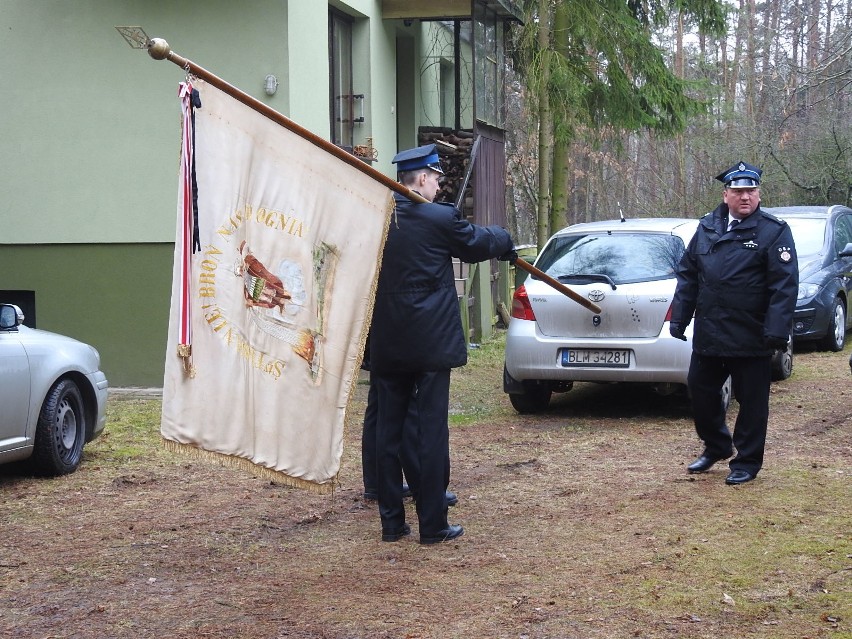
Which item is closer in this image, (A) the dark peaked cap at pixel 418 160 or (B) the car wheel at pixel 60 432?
(A) the dark peaked cap at pixel 418 160

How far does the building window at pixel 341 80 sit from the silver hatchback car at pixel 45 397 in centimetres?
682

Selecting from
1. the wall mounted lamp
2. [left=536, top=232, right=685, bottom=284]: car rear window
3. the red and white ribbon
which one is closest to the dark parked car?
[left=536, top=232, right=685, bottom=284]: car rear window

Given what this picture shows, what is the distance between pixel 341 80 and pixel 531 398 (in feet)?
21.4

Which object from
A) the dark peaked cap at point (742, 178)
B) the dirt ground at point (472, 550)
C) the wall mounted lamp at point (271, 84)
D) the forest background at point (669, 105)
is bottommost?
the dirt ground at point (472, 550)

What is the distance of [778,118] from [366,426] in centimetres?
2692

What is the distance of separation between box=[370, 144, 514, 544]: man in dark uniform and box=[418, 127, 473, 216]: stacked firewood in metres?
11.1

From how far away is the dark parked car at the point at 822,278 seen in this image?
1442cm

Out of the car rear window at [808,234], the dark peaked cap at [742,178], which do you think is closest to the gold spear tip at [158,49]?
the dark peaked cap at [742,178]

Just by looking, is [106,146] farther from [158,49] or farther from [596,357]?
[158,49]

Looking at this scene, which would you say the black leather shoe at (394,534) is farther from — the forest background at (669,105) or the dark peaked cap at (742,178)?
the forest background at (669,105)

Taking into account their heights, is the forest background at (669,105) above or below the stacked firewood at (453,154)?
above

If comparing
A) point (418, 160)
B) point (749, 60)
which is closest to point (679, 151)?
point (749, 60)

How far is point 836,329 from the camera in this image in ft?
48.9

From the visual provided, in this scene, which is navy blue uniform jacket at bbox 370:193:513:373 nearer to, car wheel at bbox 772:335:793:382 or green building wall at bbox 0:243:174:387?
car wheel at bbox 772:335:793:382
